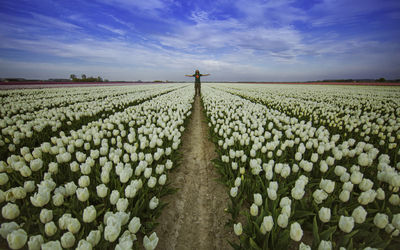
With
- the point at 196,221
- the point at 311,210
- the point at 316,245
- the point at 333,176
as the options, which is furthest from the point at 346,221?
the point at 196,221

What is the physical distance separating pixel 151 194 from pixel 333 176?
3.10m

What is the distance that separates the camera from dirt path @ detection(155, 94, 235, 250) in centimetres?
220

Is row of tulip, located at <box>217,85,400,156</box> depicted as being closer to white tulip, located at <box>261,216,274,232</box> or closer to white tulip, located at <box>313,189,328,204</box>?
white tulip, located at <box>313,189,328,204</box>

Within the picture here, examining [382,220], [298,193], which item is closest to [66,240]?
[298,193]

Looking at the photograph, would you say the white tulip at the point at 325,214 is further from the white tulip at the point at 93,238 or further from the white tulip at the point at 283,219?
the white tulip at the point at 93,238

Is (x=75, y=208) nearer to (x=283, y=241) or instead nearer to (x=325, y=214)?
(x=283, y=241)

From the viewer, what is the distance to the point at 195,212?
2.68m

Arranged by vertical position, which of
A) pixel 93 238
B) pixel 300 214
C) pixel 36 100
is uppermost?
pixel 36 100

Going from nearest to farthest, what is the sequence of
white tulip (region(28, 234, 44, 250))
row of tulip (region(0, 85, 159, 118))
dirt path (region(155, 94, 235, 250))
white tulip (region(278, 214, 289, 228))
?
white tulip (region(28, 234, 44, 250))
white tulip (region(278, 214, 289, 228))
dirt path (region(155, 94, 235, 250))
row of tulip (region(0, 85, 159, 118))

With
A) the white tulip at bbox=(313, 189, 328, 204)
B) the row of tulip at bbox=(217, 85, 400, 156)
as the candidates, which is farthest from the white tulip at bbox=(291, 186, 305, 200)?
the row of tulip at bbox=(217, 85, 400, 156)

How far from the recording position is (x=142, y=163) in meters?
2.64

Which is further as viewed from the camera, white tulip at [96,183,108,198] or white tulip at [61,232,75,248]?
white tulip at [96,183,108,198]

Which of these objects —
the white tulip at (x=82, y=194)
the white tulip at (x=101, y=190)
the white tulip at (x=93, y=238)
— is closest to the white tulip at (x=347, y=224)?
the white tulip at (x=93, y=238)

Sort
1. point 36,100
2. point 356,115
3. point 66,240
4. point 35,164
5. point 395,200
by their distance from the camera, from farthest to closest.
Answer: point 36,100, point 356,115, point 35,164, point 395,200, point 66,240
